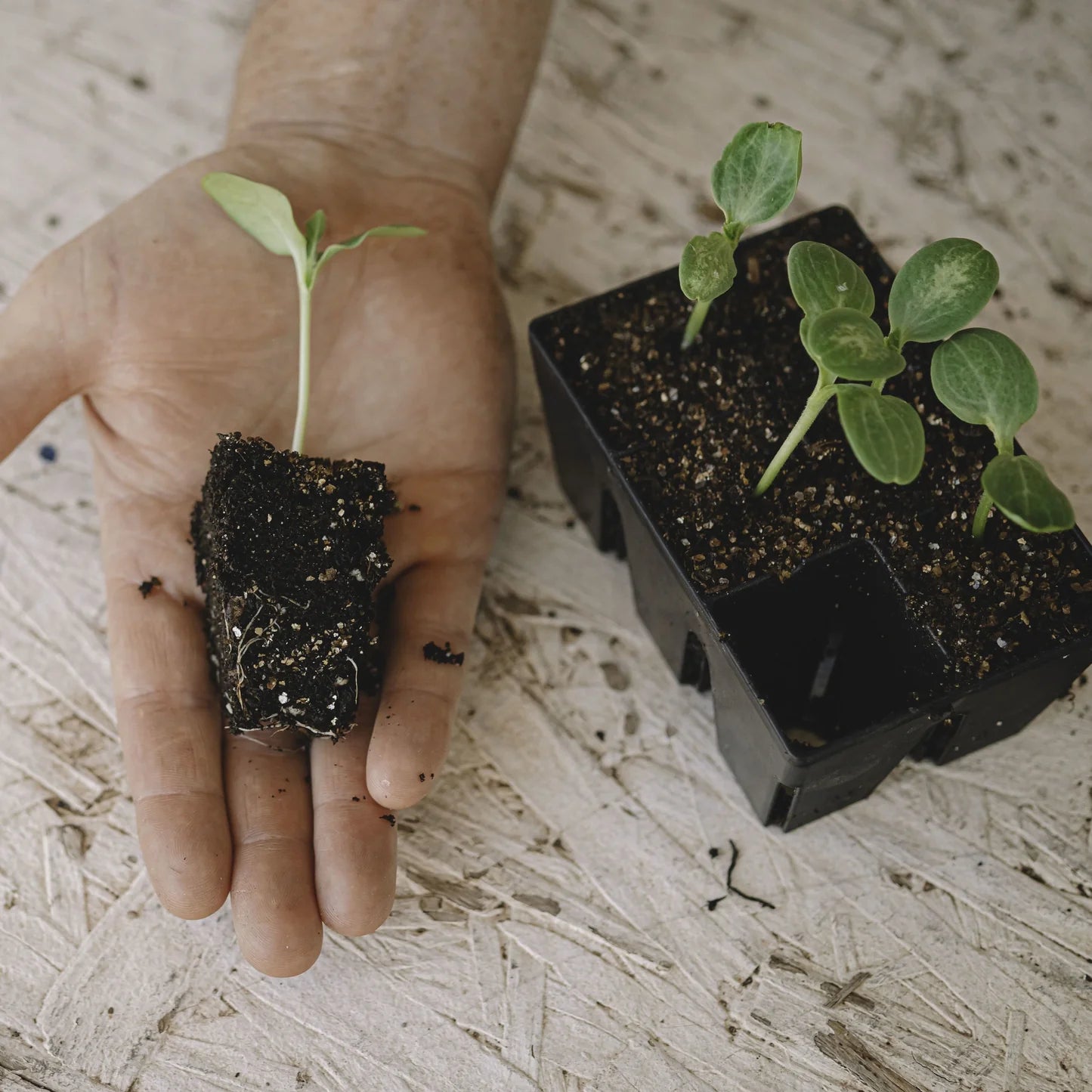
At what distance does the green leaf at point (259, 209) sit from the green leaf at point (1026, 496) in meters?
0.68

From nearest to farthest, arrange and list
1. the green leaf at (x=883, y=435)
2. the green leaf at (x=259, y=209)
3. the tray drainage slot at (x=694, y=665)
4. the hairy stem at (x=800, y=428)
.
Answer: the green leaf at (x=883, y=435), the hairy stem at (x=800, y=428), the green leaf at (x=259, y=209), the tray drainage slot at (x=694, y=665)

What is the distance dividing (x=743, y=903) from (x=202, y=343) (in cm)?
84

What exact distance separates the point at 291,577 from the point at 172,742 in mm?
201

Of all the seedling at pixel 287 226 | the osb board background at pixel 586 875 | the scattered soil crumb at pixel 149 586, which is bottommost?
the osb board background at pixel 586 875

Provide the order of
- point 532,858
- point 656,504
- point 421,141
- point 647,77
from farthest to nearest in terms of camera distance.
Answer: point 647,77
point 421,141
point 532,858
point 656,504

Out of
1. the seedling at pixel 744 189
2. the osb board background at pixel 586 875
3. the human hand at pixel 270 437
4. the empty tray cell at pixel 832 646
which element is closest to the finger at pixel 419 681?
the human hand at pixel 270 437

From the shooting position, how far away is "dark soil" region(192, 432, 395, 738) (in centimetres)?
100

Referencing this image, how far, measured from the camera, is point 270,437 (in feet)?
3.97

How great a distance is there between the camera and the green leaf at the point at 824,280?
3.00 feet

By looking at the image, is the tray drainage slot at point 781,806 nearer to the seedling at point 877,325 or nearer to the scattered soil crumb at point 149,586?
the seedling at point 877,325

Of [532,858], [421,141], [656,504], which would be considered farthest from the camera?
[421,141]

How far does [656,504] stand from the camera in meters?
1.06

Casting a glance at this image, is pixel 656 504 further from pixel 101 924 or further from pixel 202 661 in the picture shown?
pixel 101 924

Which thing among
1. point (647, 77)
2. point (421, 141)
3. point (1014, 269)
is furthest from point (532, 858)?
point (647, 77)
